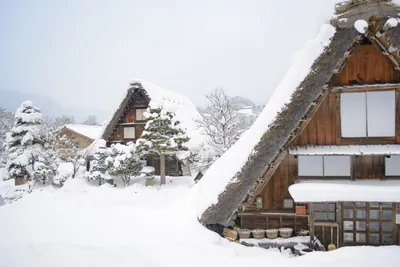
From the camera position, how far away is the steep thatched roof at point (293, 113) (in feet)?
22.3

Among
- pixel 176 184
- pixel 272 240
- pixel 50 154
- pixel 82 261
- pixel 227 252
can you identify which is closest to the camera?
pixel 82 261

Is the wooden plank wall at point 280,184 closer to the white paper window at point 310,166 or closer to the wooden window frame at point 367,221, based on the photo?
the white paper window at point 310,166

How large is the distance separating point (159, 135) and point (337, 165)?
35.5 feet

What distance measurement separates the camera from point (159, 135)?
16.2 m

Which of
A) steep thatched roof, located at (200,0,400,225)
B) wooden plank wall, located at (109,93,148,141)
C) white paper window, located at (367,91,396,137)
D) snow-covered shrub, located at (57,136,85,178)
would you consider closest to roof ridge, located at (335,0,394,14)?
steep thatched roof, located at (200,0,400,225)

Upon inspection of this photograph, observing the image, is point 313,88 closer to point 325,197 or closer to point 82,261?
point 325,197

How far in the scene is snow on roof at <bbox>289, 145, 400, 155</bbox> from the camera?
6844 mm

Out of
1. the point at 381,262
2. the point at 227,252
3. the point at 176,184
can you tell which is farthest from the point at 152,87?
the point at 381,262

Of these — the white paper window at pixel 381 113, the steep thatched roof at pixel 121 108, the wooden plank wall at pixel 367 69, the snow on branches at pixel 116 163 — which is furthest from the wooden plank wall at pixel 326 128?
the steep thatched roof at pixel 121 108

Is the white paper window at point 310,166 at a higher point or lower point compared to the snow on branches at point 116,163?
higher

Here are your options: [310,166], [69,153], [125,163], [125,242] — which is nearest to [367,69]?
[310,166]

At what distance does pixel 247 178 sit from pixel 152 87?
51.4ft

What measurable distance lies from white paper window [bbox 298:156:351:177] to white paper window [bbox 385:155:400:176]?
94cm

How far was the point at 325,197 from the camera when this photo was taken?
6.57m
